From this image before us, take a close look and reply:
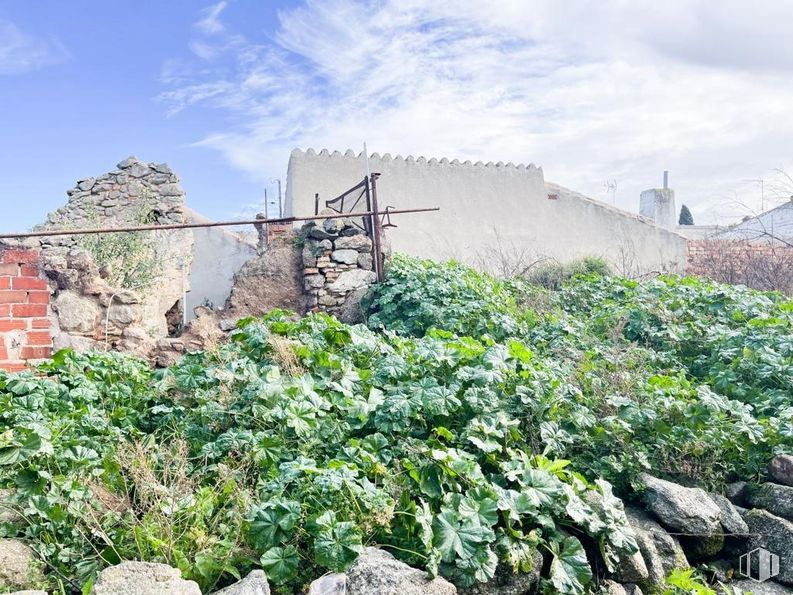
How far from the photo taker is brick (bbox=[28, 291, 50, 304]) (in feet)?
18.1

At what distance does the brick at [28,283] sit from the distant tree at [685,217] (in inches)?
1194

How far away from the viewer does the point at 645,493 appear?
4.08 meters

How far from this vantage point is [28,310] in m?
5.51

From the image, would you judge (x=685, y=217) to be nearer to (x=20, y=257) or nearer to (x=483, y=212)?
(x=483, y=212)

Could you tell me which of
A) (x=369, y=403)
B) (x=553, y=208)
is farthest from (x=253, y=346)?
(x=553, y=208)

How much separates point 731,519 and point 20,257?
5.70 m

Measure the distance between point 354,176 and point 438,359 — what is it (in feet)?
34.3

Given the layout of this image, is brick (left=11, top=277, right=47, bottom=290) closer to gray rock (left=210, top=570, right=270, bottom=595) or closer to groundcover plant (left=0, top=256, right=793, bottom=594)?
groundcover plant (left=0, top=256, right=793, bottom=594)

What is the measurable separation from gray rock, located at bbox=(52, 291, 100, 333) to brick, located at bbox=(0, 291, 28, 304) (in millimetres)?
1395

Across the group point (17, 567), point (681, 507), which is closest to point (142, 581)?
point (17, 567)

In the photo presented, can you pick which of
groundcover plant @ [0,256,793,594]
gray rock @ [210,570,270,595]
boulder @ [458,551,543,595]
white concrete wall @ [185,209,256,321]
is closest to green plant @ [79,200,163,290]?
groundcover plant @ [0,256,793,594]

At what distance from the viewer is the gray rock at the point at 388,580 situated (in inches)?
109

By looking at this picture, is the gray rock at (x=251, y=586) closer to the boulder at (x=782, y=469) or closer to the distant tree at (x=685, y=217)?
the boulder at (x=782, y=469)

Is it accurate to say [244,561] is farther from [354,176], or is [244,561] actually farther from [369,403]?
[354,176]
